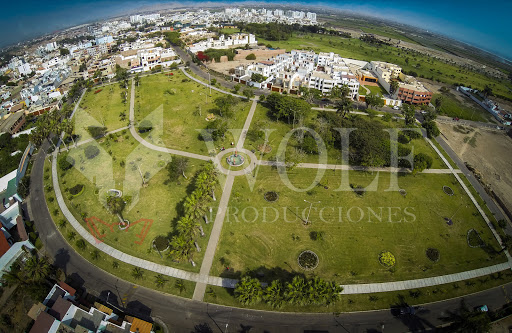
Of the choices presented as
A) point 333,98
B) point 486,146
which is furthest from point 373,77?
point 486,146

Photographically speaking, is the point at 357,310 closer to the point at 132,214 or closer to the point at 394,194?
the point at 394,194

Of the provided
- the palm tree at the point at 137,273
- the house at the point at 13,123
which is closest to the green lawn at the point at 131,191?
the palm tree at the point at 137,273

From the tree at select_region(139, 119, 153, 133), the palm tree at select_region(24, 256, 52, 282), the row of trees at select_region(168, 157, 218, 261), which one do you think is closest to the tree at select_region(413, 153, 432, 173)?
the row of trees at select_region(168, 157, 218, 261)

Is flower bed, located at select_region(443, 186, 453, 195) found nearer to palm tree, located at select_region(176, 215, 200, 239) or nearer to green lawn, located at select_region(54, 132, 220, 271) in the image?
green lawn, located at select_region(54, 132, 220, 271)

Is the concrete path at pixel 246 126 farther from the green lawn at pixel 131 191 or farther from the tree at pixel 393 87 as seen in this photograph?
the tree at pixel 393 87

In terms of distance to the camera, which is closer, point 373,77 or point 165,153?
point 165,153

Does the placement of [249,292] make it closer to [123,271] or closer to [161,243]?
[161,243]
